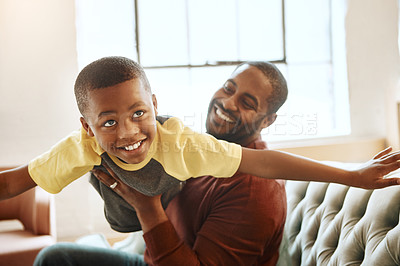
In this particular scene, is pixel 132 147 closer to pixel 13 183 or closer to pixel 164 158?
pixel 164 158

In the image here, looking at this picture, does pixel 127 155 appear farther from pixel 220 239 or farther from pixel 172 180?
pixel 220 239

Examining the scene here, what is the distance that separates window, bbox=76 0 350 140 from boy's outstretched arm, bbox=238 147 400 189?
6.95 feet

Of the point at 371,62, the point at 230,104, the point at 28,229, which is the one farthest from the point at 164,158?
the point at 371,62

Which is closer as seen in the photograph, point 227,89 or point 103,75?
point 103,75

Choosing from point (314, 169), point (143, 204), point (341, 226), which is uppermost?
point (314, 169)

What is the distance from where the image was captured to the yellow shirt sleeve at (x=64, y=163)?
1.01 metres

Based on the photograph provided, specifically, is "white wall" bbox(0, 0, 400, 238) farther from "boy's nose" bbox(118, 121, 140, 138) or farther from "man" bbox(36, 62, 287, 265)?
"boy's nose" bbox(118, 121, 140, 138)

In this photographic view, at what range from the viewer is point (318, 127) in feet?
12.8

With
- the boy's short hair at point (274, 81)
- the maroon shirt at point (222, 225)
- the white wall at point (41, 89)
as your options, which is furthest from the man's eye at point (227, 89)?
the white wall at point (41, 89)

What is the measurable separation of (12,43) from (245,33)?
79.0 inches

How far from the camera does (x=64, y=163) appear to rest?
101 cm

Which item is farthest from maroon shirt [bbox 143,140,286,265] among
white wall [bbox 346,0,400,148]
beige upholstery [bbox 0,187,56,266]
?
white wall [bbox 346,0,400,148]

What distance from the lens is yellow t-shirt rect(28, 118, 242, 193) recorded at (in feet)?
3.30

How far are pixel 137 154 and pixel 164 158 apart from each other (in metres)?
0.10
